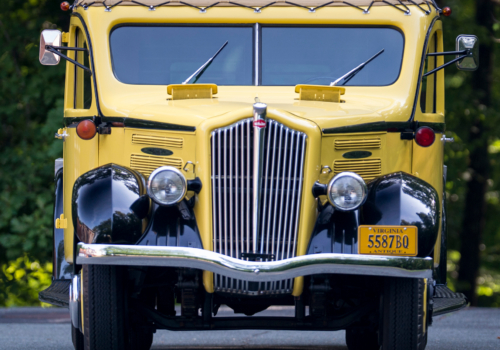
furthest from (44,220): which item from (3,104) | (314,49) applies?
(314,49)

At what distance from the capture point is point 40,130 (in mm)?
12727

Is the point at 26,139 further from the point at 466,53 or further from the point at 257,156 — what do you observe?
the point at 257,156

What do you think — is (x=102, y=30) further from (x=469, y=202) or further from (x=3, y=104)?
(x=469, y=202)

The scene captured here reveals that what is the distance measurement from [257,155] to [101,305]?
49.1 inches

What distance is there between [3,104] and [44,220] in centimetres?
249

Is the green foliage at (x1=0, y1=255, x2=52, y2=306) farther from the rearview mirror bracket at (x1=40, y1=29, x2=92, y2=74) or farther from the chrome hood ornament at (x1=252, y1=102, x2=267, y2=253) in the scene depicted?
the chrome hood ornament at (x1=252, y1=102, x2=267, y2=253)

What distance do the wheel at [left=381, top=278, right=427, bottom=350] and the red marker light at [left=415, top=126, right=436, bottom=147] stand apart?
4.30ft

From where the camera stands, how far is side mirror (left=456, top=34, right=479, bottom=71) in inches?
241

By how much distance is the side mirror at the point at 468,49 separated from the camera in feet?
20.1

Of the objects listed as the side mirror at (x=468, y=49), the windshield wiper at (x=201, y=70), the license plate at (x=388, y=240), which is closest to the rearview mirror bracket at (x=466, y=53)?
the side mirror at (x=468, y=49)

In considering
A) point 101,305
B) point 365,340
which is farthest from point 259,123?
point 365,340

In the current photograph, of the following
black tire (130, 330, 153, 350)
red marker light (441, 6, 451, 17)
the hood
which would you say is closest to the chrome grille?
the hood

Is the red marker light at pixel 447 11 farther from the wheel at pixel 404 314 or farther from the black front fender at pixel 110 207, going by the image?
the black front fender at pixel 110 207

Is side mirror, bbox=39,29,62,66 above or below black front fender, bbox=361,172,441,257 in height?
above
